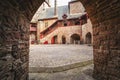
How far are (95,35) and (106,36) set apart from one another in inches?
23.4

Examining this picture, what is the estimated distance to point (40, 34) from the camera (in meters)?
25.8

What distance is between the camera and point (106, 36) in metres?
2.87

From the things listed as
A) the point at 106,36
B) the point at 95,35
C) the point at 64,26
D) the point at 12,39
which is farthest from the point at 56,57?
the point at 64,26

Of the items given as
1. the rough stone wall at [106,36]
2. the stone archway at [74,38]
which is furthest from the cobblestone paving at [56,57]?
the stone archway at [74,38]

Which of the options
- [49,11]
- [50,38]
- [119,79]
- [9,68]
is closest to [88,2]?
[119,79]

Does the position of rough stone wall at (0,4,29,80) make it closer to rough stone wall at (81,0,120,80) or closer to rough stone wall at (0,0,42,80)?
rough stone wall at (0,0,42,80)

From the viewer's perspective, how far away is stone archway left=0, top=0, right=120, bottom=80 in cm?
205

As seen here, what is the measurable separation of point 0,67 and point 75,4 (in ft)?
76.5

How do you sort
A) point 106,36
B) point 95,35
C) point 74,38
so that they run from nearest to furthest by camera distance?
point 106,36 < point 95,35 < point 74,38

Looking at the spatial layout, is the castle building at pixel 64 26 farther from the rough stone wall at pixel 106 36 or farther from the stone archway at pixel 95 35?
the stone archway at pixel 95 35

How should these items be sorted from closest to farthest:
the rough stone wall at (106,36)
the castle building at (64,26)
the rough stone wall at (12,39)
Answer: the rough stone wall at (12,39)
the rough stone wall at (106,36)
the castle building at (64,26)

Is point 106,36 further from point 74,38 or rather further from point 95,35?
point 74,38

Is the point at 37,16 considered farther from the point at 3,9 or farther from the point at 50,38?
the point at 3,9

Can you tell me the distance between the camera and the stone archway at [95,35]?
6.72 feet
